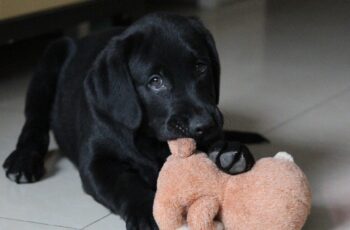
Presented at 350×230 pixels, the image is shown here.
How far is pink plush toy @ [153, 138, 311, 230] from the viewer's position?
5.13 ft

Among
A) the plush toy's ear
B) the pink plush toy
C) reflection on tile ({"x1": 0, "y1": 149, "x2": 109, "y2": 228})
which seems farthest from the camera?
reflection on tile ({"x1": 0, "y1": 149, "x2": 109, "y2": 228})

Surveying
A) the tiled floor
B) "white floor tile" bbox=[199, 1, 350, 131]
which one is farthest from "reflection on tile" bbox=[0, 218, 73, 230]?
"white floor tile" bbox=[199, 1, 350, 131]

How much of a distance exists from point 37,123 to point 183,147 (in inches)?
39.5

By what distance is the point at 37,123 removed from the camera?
8.38 ft

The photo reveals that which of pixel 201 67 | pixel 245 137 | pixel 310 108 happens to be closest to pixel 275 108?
pixel 310 108

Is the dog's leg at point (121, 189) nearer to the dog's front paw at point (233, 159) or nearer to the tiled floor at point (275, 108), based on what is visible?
the tiled floor at point (275, 108)

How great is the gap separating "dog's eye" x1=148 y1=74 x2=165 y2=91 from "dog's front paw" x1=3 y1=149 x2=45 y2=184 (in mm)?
635

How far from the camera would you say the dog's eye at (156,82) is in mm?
1837

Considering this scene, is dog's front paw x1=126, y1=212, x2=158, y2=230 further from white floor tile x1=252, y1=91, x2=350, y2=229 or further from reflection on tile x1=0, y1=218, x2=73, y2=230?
white floor tile x1=252, y1=91, x2=350, y2=229

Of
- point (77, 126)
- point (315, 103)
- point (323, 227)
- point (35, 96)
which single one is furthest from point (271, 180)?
point (315, 103)

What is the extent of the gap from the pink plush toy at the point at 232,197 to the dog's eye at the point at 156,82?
258 millimetres

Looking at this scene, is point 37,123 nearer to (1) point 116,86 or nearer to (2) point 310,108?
(1) point 116,86

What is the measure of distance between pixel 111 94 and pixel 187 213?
0.44 meters

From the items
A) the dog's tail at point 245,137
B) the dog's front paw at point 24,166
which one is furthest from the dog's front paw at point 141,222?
the dog's tail at point 245,137
